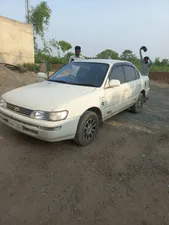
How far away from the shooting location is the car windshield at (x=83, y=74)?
3.76 metres

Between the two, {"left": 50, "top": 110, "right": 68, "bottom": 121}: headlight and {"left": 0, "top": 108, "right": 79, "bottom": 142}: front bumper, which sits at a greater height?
{"left": 50, "top": 110, "right": 68, "bottom": 121}: headlight

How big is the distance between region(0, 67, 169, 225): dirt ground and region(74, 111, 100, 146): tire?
6.0 inches

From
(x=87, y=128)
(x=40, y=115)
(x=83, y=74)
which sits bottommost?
(x=87, y=128)

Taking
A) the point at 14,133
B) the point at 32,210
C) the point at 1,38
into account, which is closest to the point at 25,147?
the point at 14,133

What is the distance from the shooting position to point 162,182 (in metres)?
2.56

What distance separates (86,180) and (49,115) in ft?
3.61

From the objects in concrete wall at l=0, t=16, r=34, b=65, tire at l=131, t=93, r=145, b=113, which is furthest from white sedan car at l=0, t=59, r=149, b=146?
concrete wall at l=0, t=16, r=34, b=65

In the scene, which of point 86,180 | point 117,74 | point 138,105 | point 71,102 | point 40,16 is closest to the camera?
point 86,180

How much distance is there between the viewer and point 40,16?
2172 centimetres

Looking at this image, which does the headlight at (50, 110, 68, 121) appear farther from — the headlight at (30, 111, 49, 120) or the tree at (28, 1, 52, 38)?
the tree at (28, 1, 52, 38)

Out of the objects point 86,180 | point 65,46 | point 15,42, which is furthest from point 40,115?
point 65,46

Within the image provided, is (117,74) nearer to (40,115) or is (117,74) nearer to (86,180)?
(40,115)

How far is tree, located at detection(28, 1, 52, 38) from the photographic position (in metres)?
21.5

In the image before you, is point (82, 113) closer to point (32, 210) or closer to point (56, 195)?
point (56, 195)
